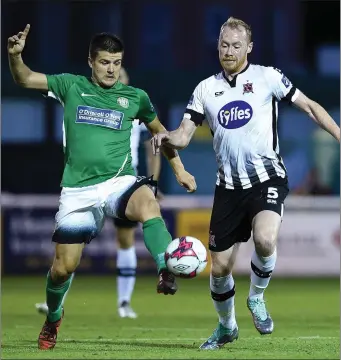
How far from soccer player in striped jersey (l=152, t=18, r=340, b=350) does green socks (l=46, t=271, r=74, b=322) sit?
3.91 feet

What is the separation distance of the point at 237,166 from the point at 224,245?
0.64 meters

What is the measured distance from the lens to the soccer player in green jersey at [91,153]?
370 inches

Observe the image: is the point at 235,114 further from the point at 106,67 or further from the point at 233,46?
the point at 106,67

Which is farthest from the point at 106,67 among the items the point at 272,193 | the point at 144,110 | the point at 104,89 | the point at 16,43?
the point at 272,193

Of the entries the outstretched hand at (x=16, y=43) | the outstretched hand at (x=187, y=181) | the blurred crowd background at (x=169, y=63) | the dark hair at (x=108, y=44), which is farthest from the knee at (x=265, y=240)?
the blurred crowd background at (x=169, y=63)

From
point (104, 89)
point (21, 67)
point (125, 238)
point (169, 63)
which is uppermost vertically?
point (21, 67)

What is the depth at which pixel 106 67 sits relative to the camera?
9.52 meters

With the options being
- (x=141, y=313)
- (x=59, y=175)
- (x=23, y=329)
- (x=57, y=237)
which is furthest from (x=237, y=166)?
(x=59, y=175)

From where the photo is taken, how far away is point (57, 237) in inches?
372

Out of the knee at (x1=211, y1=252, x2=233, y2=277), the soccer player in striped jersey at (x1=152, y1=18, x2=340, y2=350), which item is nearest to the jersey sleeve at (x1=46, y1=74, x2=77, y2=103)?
the soccer player in striped jersey at (x1=152, y1=18, x2=340, y2=350)

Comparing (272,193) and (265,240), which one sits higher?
(272,193)

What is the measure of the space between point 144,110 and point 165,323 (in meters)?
3.71

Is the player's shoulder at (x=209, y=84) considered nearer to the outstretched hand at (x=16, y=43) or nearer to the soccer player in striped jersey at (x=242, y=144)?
the soccer player in striped jersey at (x=242, y=144)

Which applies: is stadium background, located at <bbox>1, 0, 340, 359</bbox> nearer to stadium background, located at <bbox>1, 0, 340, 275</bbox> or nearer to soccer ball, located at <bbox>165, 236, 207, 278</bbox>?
stadium background, located at <bbox>1, 0, 340, 275</bbox>
